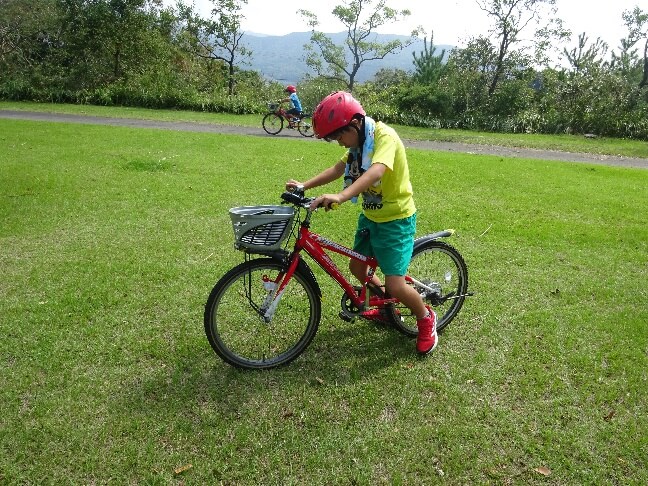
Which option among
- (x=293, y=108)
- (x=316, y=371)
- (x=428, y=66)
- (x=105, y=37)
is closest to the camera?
(x=316, y=371)

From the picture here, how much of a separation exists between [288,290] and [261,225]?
2.26 ft

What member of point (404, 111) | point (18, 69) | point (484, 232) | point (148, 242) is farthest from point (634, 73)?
point (18, 69)

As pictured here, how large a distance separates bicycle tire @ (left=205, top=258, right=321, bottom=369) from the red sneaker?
83cm

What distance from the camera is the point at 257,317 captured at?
13.4 ft

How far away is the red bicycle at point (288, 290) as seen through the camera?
330cm

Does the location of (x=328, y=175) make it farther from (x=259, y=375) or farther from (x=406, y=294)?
(x=259, y=375)

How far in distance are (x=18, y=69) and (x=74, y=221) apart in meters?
21.4

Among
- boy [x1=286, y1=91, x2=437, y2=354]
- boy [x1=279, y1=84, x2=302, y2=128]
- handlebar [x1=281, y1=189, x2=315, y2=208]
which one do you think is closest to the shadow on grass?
boy [x1=286, y1=91, x2=437, y2=354]

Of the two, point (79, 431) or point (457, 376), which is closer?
point (79, 431)

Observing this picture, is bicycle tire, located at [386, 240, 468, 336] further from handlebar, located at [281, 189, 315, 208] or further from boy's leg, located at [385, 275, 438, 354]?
handlebar, located at [281, 189, 315, 208]

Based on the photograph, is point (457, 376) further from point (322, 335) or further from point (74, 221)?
point (74, 221)

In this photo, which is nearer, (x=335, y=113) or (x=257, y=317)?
(x=335, y=113)

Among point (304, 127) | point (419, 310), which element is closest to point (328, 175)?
point (419, 310)

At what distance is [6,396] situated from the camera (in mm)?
3385
